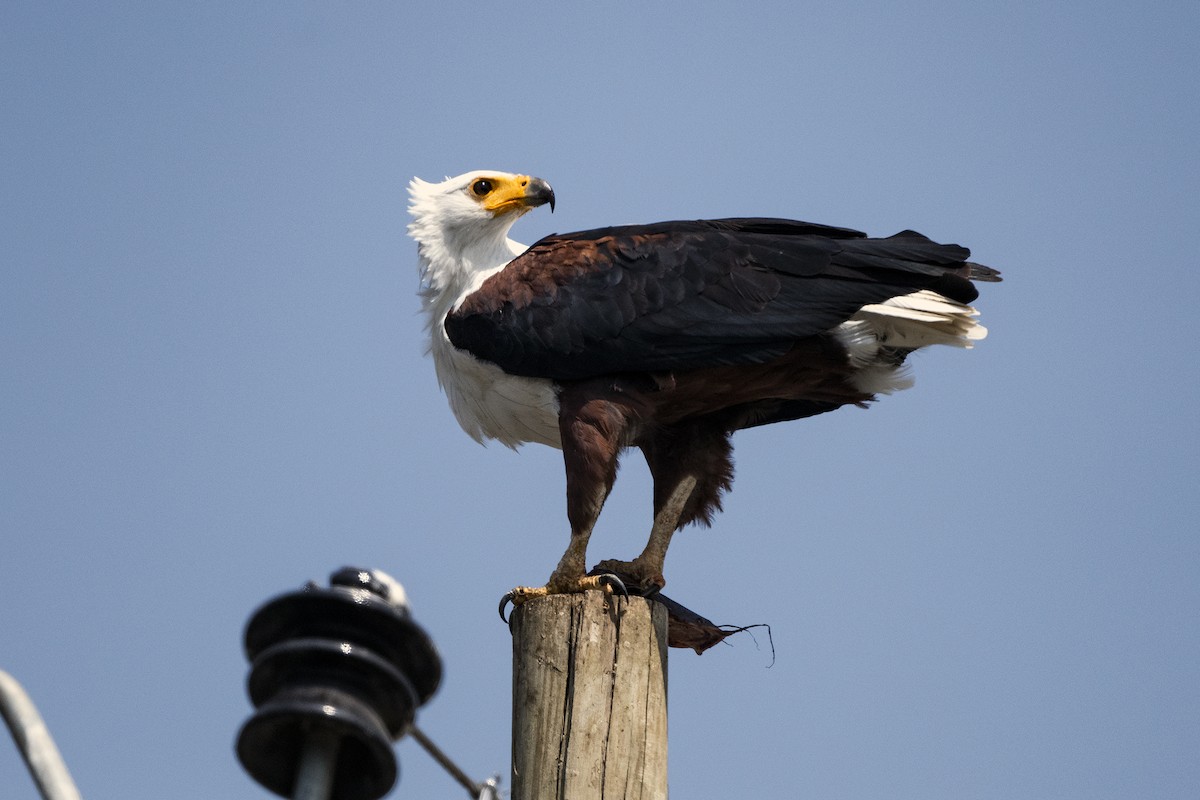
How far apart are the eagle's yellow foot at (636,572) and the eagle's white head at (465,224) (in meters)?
1.43

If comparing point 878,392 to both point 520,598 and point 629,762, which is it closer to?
point 520,598

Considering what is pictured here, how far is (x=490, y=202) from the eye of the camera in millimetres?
6934

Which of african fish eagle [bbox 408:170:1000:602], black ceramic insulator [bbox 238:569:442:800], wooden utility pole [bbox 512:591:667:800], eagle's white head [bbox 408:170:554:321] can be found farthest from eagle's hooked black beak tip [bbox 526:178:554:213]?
black ceramic insulator [bbox 238:569:442:800]

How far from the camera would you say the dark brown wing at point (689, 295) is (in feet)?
19.6

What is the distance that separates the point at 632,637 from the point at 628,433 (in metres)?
1.34

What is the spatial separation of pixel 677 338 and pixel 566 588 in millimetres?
1150

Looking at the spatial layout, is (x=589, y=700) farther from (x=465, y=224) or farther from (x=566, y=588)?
(x=465, y=224)

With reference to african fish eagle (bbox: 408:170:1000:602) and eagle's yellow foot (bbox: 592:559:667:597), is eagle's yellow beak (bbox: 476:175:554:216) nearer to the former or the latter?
african fish eagle (bbox: 408:170:1000:602)

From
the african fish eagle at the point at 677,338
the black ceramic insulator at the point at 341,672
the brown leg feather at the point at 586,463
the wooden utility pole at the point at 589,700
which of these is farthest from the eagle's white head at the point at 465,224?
the black ceramic insulator at the point at 341,672

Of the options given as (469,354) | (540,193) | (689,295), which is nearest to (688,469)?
(689,295)

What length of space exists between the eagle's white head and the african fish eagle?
0.62 ft

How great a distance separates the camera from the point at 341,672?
103 inches

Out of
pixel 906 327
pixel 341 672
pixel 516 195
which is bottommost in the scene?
pixel 341 672

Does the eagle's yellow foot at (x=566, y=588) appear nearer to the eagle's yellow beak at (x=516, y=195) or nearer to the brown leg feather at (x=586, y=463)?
the brown leg feather at (x=586, y=463)
